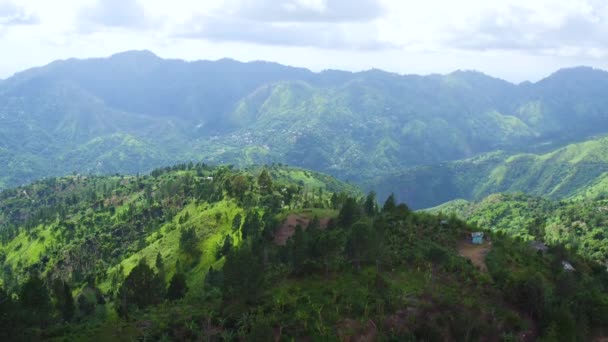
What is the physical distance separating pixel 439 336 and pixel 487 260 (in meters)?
44.0

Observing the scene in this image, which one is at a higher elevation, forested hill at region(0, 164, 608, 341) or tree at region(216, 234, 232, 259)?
forested hill at region(0, 164, 608, 341)

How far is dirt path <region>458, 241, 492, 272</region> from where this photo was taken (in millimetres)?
110100

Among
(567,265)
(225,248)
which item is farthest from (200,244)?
(567,265)

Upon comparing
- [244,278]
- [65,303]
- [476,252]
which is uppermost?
[244,278]

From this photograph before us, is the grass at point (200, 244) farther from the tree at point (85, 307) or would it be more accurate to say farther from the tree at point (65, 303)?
the tree at point (65, 303)

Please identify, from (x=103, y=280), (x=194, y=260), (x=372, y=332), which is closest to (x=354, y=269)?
(x=372, y=332)

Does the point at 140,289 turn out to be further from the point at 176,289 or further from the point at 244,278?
the point at 244,278

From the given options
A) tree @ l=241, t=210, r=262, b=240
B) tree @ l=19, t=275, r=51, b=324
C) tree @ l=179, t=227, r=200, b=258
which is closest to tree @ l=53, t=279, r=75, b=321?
tree @ l=19, t=275, r=51, b=324

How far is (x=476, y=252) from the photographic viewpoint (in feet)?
392

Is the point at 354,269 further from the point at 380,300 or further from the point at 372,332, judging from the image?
the point at 372,332

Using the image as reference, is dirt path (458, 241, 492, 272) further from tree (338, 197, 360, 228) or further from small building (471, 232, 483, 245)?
tree (338, 197, 360, 228)

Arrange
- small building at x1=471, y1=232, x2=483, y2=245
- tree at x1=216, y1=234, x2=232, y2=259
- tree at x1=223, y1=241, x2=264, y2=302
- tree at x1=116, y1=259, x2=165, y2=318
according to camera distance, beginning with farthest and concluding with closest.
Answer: tree at x1=216, y1=234, x2=232, y2=259 < small building at x1=471, y1=232, x2=483, y2=245 < tree at x1=116, y1=259, x2=165, y2=318 < tree at x1=223, y1=241, x2=264, y2=302

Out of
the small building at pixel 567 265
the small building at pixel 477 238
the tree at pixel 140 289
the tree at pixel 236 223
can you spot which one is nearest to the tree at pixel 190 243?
the tree at pixel 236 223

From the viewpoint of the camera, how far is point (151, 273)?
10044cm
